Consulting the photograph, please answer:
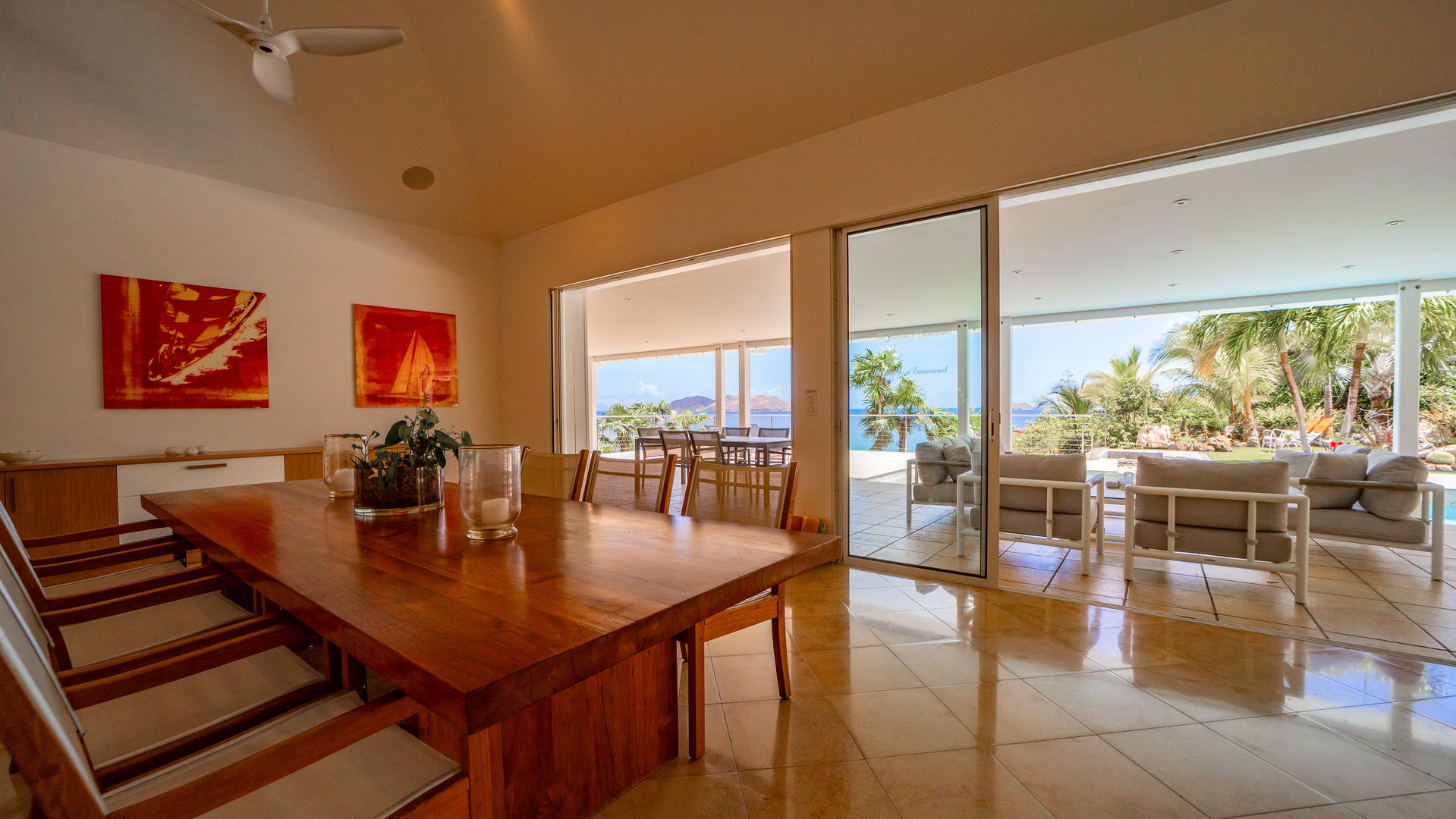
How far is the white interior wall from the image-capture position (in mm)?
3316

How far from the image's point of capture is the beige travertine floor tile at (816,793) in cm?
144

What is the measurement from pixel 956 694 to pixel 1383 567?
Answer: 3.74 metres

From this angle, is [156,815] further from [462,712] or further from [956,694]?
[956,694]

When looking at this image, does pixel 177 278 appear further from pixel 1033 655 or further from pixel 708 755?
pixel 1033 655

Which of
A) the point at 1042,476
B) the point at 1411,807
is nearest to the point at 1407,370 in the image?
the point at 1042,476

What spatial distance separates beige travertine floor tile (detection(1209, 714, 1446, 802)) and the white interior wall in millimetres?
5594

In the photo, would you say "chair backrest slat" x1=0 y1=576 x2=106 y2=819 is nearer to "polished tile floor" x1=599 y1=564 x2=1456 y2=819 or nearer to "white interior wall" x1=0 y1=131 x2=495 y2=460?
"polished tile floor" x1=599 y1=564 x2=1456 y2=819

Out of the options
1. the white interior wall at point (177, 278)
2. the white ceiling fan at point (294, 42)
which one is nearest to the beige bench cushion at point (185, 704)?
the white ceiling fan at point (294, 42)

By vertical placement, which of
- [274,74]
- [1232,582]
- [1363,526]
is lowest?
[1232,582]

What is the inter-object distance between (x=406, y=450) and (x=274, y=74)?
202 cm

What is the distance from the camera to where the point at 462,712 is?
2.27ft

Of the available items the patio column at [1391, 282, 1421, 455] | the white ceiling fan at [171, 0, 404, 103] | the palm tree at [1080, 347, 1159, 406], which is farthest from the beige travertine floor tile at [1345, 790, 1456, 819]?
the palm tree at [1080, 347, 1159, 406]

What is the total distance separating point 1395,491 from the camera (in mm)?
3406

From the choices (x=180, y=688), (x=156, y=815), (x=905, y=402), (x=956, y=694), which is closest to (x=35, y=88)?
(x=180, y=688)
